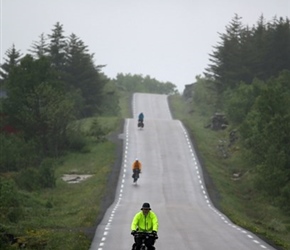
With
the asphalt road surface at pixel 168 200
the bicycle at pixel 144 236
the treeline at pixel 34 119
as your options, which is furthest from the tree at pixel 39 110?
the bicycle at pixel 144 236

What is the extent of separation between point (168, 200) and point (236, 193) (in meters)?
8.74

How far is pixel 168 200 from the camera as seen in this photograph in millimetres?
46250

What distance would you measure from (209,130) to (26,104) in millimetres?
21704

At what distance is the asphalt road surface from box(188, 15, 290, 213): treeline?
176 inches

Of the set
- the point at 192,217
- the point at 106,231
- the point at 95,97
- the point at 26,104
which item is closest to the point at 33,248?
the point at 106,231

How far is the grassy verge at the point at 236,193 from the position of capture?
3719 centimetres

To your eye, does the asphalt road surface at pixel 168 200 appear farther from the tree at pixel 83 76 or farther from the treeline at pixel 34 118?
the tree at pixel 83 76

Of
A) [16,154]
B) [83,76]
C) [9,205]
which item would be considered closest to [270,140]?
[9,205]

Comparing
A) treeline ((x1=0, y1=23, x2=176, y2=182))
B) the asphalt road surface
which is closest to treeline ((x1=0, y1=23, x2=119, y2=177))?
treeline ((x1=0, y1=23, x2=176, y2=182))

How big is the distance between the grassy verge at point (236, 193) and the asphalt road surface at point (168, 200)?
0.81 metres

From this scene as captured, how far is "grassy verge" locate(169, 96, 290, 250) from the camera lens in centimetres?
3719

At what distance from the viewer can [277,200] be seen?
44.3m

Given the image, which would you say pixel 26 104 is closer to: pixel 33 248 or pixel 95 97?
pixel 95 97

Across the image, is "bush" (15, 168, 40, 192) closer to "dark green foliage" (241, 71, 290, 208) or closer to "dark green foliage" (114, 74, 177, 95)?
"dark green foliage" (241, 71, 290, 208)
